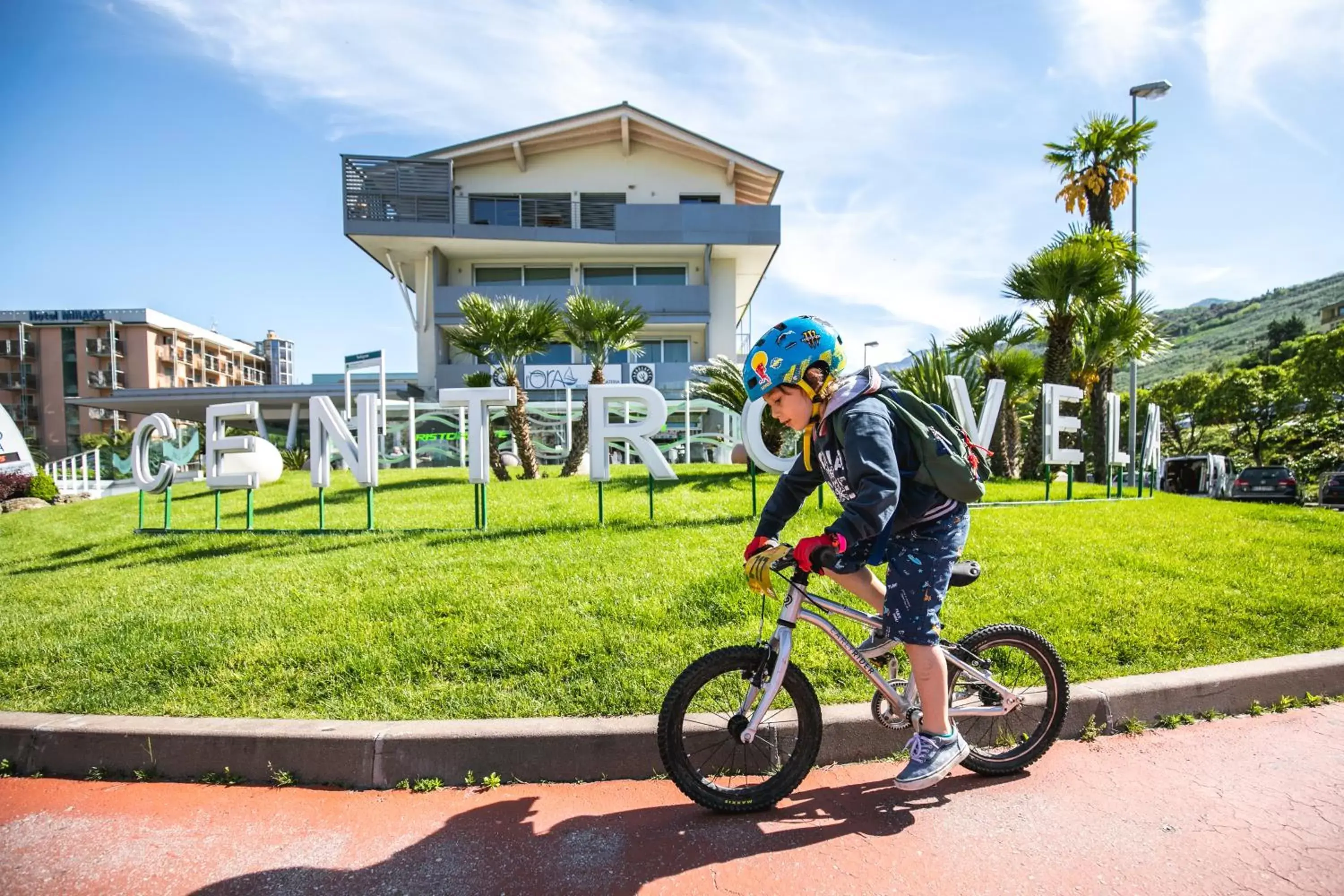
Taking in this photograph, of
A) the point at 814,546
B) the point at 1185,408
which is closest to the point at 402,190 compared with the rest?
the point at 814,546

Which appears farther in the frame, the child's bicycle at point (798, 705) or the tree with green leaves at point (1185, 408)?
the tree with green leaves at point (1185, 408)

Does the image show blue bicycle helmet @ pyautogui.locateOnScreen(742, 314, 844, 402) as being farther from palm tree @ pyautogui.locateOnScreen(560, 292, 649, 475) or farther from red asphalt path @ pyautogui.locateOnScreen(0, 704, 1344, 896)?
palm tree @ pyautogui.locateOnScreen(560, 292, 649, 475)

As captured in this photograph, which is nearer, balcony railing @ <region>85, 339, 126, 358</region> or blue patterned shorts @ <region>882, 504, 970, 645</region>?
blue patterned shorts @ <region>882, 504, 970, 645</region>

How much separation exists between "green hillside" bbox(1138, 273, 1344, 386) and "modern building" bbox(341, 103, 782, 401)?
85183 mm

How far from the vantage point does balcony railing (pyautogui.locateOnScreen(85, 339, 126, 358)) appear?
7706 centimetres

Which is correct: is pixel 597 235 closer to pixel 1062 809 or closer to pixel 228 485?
pixel 228 485

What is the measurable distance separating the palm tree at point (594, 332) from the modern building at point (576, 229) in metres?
12.9

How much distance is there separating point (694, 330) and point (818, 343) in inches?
1201

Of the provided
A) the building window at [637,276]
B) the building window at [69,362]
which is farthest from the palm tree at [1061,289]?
the building window at [69,362]

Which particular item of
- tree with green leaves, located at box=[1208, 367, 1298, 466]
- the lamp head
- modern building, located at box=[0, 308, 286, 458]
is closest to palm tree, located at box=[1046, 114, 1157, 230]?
the lamp head

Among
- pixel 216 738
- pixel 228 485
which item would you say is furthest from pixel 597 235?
pixel 216 738

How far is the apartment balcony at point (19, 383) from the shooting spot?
77.3 metres

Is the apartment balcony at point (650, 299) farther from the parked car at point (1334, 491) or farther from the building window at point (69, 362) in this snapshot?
the building window at point (69, 362)

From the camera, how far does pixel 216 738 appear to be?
3596 mm
